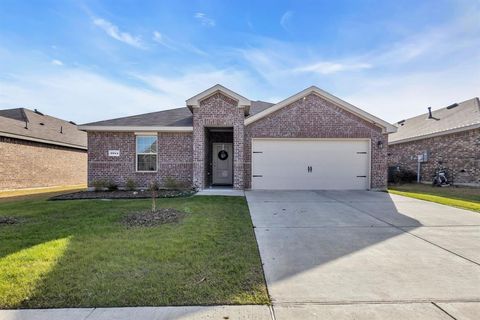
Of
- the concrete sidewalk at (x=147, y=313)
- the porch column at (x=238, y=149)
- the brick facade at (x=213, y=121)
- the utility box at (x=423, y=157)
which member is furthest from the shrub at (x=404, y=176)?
the concrete sidewalk at (x=147, y=313)

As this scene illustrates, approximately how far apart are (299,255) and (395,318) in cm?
182

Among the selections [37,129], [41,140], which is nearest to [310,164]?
[41,140]

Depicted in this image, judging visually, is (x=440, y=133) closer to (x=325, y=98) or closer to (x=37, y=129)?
(x=325, y=98)

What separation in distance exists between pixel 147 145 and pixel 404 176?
16818 millimetres

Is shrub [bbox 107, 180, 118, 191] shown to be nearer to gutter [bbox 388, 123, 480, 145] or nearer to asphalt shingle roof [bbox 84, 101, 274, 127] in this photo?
asphalt shingle roof [bbox 84, 101, 274, 127]

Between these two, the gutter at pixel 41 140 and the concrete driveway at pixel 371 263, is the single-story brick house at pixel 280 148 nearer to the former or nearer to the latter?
the gutter at pixel 41 140

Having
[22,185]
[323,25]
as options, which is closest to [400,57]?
[323,25]

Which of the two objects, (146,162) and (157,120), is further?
(157,120)

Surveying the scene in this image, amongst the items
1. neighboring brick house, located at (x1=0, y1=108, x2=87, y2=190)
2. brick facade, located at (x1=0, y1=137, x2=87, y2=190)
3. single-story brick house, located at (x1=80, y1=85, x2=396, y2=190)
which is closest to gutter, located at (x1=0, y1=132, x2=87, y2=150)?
neighboring brick house, located at (x1=0, y1=108, x2=87, y2=190)

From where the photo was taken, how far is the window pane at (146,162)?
13.2 meters

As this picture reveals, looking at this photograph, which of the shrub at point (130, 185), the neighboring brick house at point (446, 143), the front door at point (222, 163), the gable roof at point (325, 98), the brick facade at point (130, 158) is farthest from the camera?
the front door at point (222, 163)

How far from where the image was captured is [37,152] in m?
16.1

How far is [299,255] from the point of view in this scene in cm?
438

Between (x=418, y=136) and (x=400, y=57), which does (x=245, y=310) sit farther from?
(x=418, y=136)
